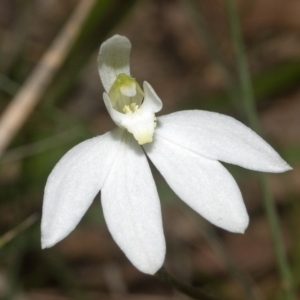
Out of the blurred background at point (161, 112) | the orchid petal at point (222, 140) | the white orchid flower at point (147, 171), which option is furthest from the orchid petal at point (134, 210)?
the blurred background at point (161, 112)

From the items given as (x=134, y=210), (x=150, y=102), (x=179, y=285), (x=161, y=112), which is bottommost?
(x=179, y=285)

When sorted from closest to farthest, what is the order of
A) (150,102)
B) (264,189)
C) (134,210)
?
(134,210)
(150,102)
(264,189)

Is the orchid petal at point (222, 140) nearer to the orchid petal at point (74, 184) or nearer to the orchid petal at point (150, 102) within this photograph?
the orchid petal at point (150, 102)

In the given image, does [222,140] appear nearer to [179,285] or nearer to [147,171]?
[147,171]

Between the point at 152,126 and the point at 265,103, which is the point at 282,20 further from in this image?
the point at 152,126

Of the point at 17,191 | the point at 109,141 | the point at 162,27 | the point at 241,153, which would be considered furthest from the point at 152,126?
the point at 162,27

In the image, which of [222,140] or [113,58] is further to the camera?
[113,58]

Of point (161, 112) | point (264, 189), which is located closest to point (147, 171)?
point (264, 189)
